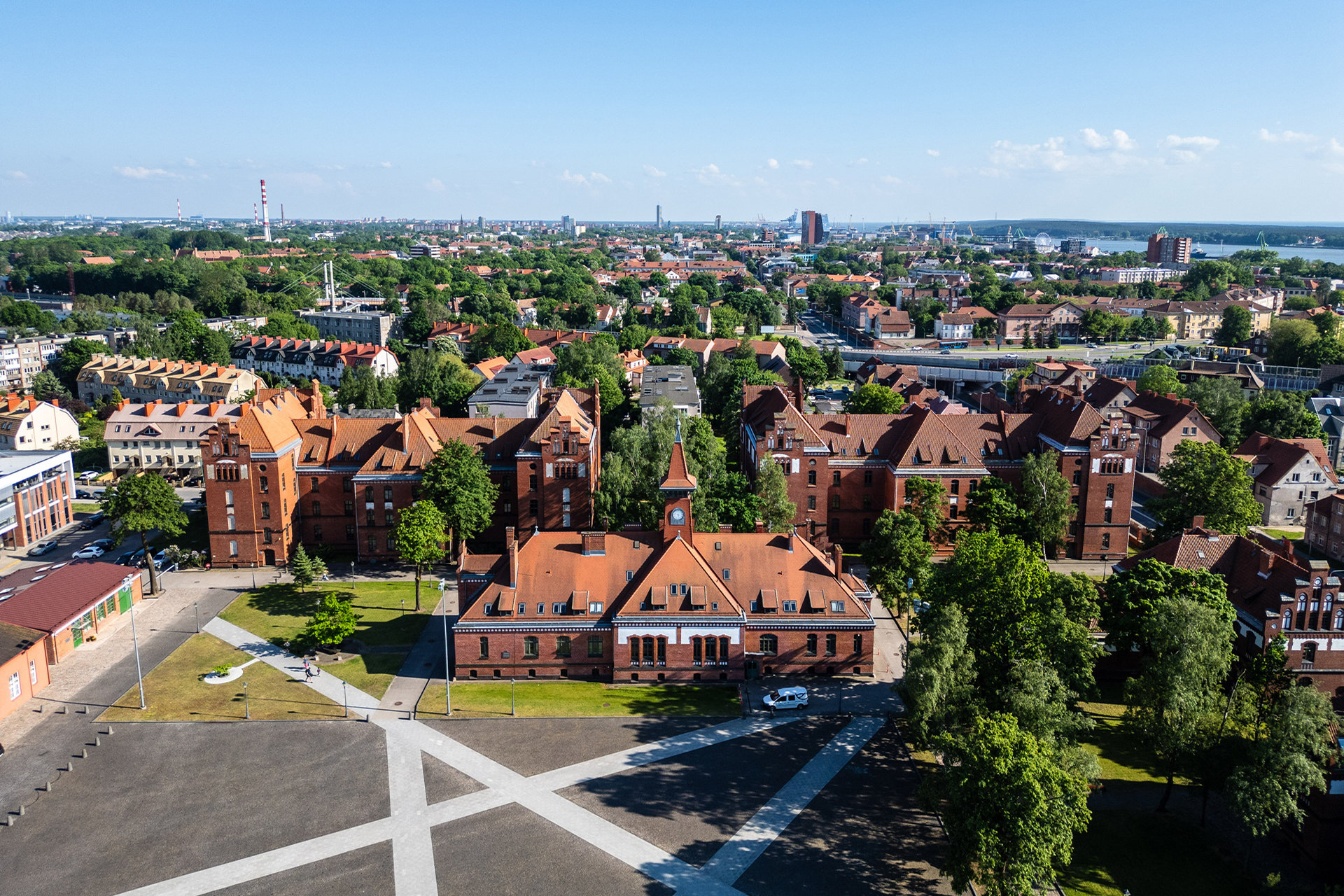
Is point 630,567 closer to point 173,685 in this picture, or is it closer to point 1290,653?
point 173,685

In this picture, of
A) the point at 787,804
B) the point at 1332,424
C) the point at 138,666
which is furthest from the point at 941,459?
the point at 1332,424

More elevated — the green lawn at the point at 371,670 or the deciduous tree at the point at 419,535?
the deciduous tree at the point at 419,535

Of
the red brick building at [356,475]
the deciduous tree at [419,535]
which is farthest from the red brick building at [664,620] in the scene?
the red brick building at [356,475]

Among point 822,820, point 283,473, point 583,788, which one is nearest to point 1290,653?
point 822,820

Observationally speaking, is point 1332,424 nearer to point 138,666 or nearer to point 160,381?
point 138,666

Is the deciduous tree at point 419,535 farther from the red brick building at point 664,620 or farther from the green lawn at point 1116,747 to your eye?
the green lawn at point 1116,747

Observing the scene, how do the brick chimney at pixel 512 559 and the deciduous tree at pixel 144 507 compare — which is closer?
the brick chimney at pixel 512 559

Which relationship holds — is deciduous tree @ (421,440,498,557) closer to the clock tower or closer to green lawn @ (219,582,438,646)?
green lawn @ (219,582,438,646)
